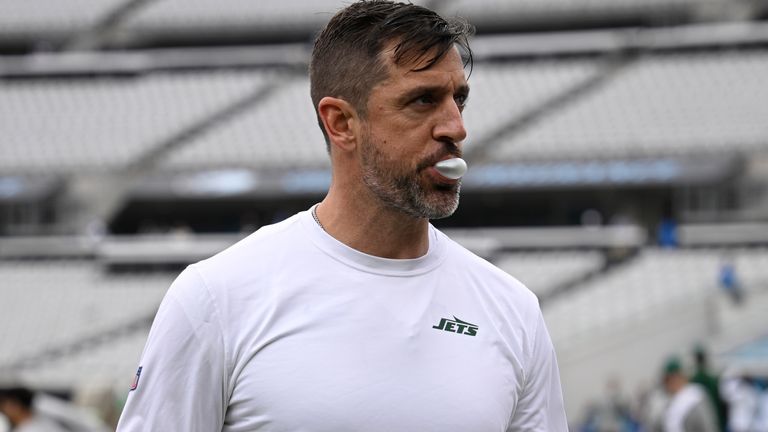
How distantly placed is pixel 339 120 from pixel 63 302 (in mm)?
21551

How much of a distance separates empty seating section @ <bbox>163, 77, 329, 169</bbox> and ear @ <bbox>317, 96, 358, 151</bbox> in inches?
877

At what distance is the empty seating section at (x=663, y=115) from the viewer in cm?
2356

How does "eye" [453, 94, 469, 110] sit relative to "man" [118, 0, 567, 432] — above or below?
above

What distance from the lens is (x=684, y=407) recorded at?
28.2 feet

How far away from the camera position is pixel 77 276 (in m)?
24.0

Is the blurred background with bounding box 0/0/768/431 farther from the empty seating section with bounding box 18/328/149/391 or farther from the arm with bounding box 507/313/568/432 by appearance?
the arm with bounding box 507/313/568/432

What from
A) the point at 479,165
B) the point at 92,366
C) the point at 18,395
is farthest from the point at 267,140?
the point at 18,395

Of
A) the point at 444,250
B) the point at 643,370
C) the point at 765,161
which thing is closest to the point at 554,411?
the point at 444,250

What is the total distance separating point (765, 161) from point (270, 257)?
72.0 ft

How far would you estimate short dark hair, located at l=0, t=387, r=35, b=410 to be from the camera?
6492 millimetres

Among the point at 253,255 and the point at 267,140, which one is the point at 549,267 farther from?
the point at 253,255

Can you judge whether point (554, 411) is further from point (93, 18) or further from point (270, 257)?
point (93, 18)

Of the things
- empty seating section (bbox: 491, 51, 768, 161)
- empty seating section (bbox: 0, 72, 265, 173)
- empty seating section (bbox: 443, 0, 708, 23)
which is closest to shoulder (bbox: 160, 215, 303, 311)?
empty seating section (bbox: 491, 51, 768, 161)

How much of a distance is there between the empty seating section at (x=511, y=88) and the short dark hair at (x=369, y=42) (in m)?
22.7
